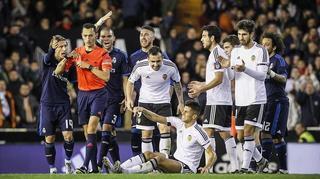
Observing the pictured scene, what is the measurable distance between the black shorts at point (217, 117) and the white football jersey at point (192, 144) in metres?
0.66

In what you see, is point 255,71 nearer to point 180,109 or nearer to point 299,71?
point 180,109

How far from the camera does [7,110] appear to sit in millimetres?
26266

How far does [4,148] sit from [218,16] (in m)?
8.42

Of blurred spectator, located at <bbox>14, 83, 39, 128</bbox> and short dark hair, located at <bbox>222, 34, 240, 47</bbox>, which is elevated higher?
short dark hair, located at <bbox>222, 34, 240, 47</bbox>

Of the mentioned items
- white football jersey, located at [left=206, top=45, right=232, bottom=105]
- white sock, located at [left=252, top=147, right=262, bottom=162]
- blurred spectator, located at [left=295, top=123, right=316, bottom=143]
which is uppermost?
white football jersey, located at [left=206, top=45, right=232, bottom=105]

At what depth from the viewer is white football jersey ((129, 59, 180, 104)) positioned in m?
20.3

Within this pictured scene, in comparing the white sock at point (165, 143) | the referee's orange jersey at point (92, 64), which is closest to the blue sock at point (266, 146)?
the white sock at point (165, 143)

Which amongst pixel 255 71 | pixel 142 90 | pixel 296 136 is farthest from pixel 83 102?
pixel 296 136

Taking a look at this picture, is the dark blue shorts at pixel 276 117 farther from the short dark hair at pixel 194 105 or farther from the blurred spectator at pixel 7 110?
the blurred spectator at pixel 7 110

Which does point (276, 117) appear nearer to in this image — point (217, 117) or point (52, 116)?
point (217, 117)

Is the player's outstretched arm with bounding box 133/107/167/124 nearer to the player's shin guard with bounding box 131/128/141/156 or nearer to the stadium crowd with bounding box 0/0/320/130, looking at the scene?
the player's shin guard with bounding box 131/128/141/156

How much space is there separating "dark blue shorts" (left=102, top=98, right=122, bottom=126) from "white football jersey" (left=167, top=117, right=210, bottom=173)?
69.2 inches

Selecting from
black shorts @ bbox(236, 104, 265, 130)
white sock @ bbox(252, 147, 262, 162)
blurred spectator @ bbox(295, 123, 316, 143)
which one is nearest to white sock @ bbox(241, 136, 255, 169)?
black shorts @ bbox(236, 104, 265, 130)

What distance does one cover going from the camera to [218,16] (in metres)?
31.1
